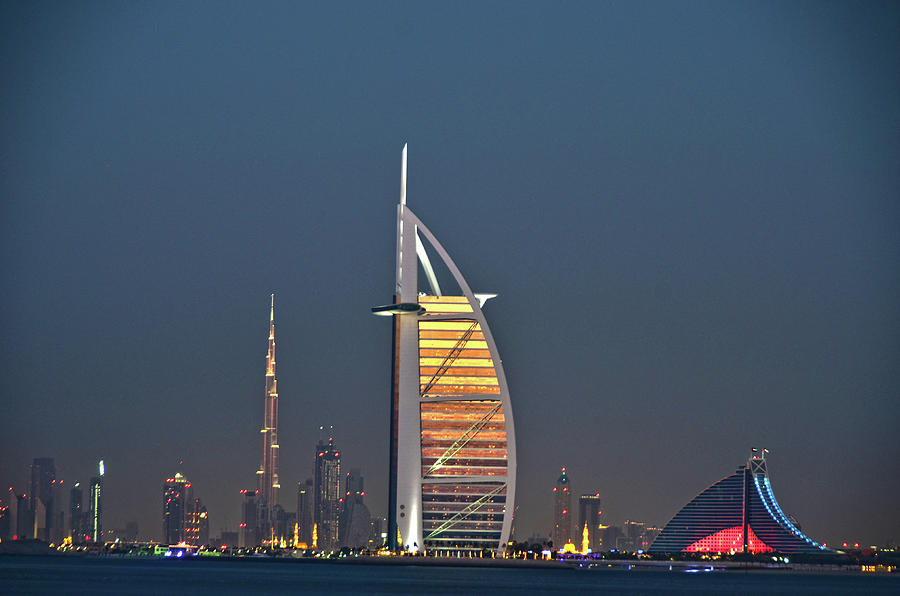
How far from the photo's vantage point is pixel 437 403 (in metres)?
173

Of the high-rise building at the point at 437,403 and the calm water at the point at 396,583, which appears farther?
the high-rise building at the point at 437,403

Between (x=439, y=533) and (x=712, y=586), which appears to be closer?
(x=712, y=586)

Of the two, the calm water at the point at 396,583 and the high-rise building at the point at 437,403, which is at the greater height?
the high-rise building at the point at 437,403

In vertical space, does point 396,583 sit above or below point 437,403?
below

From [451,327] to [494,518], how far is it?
21524mm

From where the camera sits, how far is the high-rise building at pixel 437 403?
173 meters

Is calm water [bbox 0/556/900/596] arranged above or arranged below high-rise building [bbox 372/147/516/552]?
below

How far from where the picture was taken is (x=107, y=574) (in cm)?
18088

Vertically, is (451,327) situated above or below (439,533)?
above

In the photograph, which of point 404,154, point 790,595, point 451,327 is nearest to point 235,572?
point 451,327

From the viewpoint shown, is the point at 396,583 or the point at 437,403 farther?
the point at 437,403

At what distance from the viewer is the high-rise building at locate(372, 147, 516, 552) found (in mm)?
172625

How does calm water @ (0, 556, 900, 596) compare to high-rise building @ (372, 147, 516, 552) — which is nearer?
calm water @ (0, 556, 900, 596)

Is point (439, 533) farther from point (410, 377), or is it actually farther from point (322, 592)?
point (322, 592)
